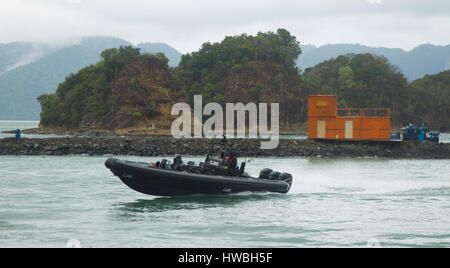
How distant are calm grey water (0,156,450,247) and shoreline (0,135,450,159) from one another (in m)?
21.2

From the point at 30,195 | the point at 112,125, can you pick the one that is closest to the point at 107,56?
the point at 112,125

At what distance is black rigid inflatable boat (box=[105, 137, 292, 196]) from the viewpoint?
19.6 meters

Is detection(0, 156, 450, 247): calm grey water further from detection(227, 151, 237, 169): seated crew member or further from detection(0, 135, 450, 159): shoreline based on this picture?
detection(0, 135, 450, 159): shoreline

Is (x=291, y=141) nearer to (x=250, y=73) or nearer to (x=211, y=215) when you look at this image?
(x=211, y=215)

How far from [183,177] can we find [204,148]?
31.4m

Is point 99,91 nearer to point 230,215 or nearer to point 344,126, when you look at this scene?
point 344,126

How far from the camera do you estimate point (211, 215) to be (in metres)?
18.2

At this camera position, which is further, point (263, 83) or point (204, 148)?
point (263, 83)

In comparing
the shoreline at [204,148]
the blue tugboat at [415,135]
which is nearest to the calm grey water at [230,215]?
the shoreline at [204,148]

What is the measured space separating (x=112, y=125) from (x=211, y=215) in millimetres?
76320

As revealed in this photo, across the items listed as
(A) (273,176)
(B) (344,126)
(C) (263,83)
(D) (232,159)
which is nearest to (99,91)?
(C) (263,83)

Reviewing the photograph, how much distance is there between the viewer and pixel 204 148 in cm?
5122

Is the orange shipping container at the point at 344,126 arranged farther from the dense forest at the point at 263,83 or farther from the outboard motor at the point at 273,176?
the dense forest at the point at 263,83

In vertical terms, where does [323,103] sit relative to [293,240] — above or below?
above
